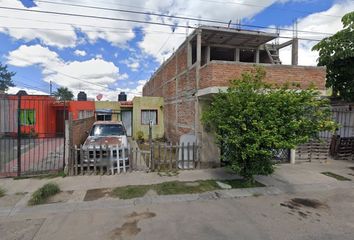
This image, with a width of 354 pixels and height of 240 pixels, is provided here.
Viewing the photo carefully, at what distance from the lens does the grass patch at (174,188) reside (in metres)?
6.17

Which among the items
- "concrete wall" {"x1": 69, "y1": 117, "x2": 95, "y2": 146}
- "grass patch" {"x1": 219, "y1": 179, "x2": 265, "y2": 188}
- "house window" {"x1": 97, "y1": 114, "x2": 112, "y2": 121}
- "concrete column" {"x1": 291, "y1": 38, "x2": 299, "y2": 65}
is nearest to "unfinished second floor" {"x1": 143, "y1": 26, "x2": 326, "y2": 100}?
"concrete column" {"x1": 291, "y1": 38, "x2": 299, "y2": 65}

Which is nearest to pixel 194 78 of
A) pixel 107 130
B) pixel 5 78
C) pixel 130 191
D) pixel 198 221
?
pixel 107 130

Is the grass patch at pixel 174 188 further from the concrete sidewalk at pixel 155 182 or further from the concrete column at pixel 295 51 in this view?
the concrete column at pixel 295 51

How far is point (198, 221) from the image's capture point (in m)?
4.74

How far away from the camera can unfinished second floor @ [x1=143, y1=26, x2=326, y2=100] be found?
8.31 m

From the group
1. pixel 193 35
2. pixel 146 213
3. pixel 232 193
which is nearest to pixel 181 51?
pixel 193 35

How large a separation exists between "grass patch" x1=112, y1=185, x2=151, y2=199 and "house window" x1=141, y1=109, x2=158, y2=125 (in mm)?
11434

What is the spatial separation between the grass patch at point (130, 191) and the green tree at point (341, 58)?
437 inches

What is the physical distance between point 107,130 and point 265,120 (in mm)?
6892

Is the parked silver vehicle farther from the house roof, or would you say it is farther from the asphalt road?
the house roof

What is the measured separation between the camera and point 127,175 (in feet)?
25.6

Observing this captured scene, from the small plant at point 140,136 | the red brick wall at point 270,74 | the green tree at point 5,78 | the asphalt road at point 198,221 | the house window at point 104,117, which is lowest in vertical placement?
→ the asphalt road at point 198,221

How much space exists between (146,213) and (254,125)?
347 cm

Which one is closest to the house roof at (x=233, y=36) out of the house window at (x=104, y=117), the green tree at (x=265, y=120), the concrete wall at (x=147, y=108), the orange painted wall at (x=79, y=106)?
the green tree at (x=265, y=120)
